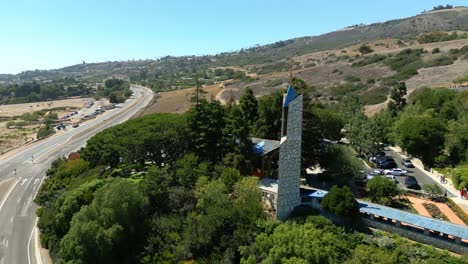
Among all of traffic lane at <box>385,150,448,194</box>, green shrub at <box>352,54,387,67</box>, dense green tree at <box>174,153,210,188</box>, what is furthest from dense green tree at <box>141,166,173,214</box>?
green shrub at <box>352,54,387,67</box>

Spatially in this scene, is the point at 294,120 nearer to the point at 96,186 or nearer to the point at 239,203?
the point at 239,203

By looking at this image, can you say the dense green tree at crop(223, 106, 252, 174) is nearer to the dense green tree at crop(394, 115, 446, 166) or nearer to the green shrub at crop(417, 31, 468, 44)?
the dense green tree at crop(394, 115, 446, 166)

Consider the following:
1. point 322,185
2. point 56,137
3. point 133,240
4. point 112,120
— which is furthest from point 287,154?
point 112,120

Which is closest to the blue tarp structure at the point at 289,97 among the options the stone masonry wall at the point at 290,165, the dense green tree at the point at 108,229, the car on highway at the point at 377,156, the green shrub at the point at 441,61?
the stone masonry wall at the point at 290,165

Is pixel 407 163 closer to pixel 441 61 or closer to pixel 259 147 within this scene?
pixel 259 147

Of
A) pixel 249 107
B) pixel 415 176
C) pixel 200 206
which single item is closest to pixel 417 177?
pixel 415 176

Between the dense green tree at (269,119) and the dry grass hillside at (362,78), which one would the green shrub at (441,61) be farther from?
the dense green tree at (269,119)
